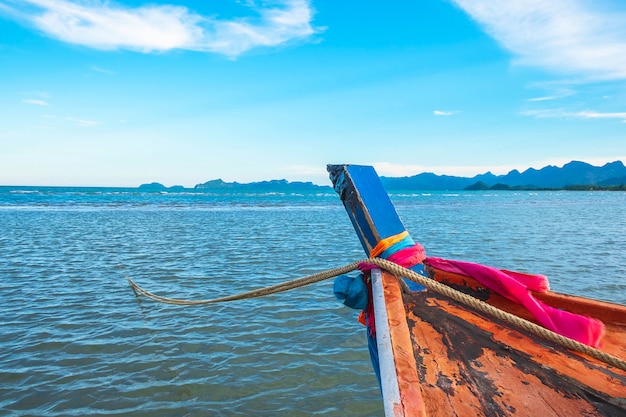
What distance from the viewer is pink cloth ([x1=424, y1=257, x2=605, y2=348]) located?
224 centimetres

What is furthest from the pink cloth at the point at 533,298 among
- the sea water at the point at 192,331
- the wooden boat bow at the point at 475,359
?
the sea water at the point at 192,331

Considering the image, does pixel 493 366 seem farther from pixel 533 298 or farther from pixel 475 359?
pixel 533 298

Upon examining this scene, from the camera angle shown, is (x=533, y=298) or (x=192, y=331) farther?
(x=192, y=331)

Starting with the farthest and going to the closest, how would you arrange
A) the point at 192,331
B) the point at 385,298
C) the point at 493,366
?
the point at 192,331 → the point at 385,298 → the point at 493,366

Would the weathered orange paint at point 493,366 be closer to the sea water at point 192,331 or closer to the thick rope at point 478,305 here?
the thick rope at point 478,305

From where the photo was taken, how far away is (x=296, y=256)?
11352 mm

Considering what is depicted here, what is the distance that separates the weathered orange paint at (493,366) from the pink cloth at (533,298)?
14 cm

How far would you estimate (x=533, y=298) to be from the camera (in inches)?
96.8

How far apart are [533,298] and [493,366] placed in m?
0.68

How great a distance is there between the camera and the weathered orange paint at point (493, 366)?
66.9 inches

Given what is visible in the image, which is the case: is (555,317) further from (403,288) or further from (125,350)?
(125,350)

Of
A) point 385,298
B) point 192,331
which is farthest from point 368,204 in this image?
point 192,331

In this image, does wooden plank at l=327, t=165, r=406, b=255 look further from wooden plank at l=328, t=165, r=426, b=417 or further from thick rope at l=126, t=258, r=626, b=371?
thick rope at l=126, t=258, r=626, b=371

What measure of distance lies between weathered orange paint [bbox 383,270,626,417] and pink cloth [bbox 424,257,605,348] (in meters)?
0.14
